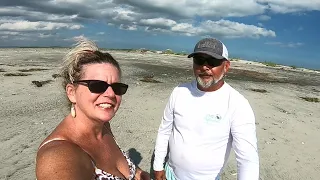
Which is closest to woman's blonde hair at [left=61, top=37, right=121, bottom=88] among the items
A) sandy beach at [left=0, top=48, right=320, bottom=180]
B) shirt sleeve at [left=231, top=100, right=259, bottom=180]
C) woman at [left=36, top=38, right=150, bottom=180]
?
woman at [left=36, top=38, right=150, bottom=180]

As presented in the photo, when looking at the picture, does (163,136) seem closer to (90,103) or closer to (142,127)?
(90,103)

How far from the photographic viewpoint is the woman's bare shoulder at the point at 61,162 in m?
2.09

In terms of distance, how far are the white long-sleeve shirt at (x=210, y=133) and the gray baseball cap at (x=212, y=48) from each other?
438mm

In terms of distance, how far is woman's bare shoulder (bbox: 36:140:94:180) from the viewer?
2086 mm

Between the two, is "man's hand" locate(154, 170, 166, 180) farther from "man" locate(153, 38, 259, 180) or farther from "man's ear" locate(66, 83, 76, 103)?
"man's ear" locate(66, 83, 76, 103)

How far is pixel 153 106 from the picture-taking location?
14383mm

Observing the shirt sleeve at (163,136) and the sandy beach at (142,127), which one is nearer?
the shirt sleeve at (163,136)

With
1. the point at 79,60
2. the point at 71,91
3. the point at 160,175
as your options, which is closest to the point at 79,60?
the point at 79,60

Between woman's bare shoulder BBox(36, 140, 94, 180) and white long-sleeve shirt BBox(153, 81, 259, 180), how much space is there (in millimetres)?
1882

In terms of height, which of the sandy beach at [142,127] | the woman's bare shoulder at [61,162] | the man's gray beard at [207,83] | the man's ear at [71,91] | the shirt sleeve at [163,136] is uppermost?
the man's gray beard at [207,83]

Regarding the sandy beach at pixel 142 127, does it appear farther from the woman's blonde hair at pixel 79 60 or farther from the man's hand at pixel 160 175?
the woman's blonde hair at pixel 79 60

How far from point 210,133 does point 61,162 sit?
2.24 m

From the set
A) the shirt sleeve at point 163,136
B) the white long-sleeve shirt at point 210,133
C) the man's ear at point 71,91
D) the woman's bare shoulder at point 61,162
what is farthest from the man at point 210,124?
the woman's bare shoulder at point 61,162

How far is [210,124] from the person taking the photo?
3904 mm
